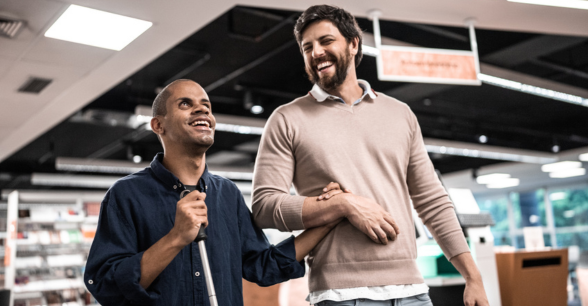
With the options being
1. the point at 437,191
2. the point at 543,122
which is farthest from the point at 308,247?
the point at 543,122

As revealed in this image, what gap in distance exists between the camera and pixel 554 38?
6156 millimetres

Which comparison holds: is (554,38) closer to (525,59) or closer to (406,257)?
(525,59)

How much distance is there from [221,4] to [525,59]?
4.56 meters

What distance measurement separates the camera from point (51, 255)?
27.0 feet

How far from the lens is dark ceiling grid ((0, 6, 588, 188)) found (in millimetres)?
5902

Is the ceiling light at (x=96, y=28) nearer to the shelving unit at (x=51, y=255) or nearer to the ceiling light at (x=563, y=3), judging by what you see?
the ceiling light at (x=563, y=3)

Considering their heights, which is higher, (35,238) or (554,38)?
(554,38)

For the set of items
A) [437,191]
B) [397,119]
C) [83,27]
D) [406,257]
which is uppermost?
[83,27]

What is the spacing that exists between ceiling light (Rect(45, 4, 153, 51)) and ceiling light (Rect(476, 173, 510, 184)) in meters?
12.2

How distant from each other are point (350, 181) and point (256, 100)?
5.73m

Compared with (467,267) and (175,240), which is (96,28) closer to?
(175,240)

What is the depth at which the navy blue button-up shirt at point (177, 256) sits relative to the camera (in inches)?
57.8

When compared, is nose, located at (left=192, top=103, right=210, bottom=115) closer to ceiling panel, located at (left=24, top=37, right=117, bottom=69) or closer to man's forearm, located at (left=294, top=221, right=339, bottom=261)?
man's forearm, located at (left=294, top=221, right=339, bottom=261)

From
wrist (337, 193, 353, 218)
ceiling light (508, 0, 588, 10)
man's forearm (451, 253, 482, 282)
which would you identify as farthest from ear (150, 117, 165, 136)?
ceiling light (508, 0, 588, 10)
